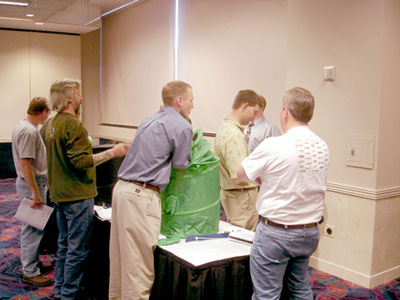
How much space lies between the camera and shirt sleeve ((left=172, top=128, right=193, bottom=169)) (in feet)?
7.06

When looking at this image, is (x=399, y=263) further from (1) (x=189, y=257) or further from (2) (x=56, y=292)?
(2) (x=56, y=292)

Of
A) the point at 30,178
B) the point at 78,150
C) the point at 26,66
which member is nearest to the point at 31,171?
the point at 30,178

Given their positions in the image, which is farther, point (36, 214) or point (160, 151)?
point (36, 214)

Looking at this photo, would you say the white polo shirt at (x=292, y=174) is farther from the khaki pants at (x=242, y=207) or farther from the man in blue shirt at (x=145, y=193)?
the khaki pants at (x=242, y=207)

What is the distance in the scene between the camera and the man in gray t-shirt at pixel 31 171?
3082 mm

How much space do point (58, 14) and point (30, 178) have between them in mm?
5048

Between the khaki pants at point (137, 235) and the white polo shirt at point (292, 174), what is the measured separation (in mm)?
572

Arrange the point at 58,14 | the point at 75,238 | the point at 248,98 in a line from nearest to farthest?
the point at 75,238, the point at 248,98, the point at 58,14

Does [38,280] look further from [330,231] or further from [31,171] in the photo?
[330,231]

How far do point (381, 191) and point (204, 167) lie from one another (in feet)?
5.21

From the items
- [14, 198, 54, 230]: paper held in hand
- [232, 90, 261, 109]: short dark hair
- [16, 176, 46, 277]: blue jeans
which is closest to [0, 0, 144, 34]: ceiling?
[16, 176, 46, 277]: blue jeans

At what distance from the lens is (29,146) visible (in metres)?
3.07

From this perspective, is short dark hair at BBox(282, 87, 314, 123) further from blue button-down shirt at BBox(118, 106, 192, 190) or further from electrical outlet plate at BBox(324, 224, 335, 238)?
electrical outlet plate at BBox(324, 224, 335, 238)

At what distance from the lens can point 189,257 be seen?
200cm
